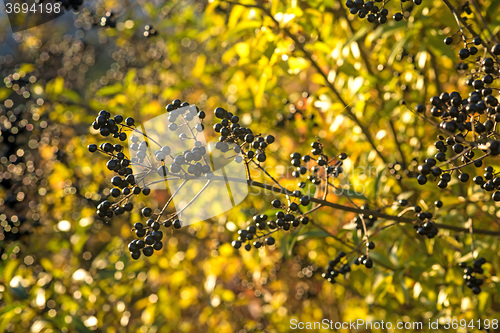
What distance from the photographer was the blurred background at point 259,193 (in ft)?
9.55

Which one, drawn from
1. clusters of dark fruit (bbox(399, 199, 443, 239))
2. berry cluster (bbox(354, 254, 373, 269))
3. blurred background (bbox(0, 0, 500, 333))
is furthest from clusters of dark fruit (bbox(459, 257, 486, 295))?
berry cluster (bbox(354, 254, 373, 269))

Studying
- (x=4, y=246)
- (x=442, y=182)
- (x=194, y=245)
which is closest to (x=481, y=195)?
(x=442, y=182)

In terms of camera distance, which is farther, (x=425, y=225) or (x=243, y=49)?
(x=243, y=49)

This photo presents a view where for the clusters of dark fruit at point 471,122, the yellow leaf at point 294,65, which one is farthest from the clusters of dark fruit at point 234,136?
the yellow leaf at point 294,65

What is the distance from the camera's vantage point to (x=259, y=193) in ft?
13.8

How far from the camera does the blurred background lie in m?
2.91

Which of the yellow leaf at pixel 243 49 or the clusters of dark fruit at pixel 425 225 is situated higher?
the yellow leaf at pixel 243 49

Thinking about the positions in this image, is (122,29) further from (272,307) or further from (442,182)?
(442,182)

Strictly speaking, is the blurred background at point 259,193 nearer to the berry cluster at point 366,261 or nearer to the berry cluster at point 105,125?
the berry cluster at point 366,261

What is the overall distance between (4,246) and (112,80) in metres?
3.20

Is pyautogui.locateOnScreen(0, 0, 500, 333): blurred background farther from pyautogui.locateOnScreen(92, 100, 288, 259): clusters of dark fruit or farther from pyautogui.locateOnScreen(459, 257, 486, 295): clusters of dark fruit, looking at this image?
pyautogui.locateOnScreen(92, 100, 288, 259): clusters of dark fruit

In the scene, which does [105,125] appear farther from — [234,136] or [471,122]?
[471,122]

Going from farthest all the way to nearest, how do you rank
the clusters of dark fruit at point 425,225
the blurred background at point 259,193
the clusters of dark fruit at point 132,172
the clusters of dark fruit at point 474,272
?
the blurred background at point 259,193
the clusters of dark fruit at point 474,272
the clusters of dark fruit at point 425,225
the clusters of dark fruit at point 132,172

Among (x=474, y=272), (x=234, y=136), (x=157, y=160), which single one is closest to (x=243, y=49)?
(x=234, y=136)
